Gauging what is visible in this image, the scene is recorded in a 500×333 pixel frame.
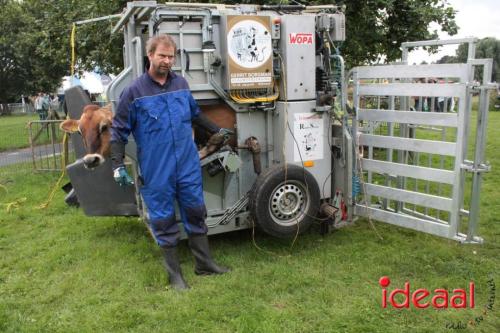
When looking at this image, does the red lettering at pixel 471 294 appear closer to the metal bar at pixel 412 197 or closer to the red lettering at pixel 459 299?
the red lettering at pixel 459 299

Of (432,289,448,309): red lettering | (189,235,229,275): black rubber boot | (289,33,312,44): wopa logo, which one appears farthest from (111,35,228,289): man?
(432,289,448,309): red lettering

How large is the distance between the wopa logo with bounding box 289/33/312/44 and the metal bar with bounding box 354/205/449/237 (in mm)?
1914

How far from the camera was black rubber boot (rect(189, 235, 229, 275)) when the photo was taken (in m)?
4.55

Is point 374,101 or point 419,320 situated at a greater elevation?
point 374,101

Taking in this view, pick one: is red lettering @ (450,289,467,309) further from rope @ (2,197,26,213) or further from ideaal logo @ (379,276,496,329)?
rope @ (2,197,26,213)

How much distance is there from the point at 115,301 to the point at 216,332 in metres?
Answer: 1.08

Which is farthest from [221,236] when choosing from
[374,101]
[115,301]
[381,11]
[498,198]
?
[381,11]

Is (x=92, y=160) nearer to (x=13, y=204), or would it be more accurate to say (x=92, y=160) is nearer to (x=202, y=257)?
(x=202, y=257)

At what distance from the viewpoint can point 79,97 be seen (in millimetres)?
5582

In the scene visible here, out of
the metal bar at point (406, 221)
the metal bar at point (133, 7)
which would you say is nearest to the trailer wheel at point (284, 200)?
the metal bar at point (406, 221)

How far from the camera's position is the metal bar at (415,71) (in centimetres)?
416

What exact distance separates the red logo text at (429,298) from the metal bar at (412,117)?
1.47 metres

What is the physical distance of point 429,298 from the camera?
4.00 meters

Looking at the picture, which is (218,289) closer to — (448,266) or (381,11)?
(448,266)
